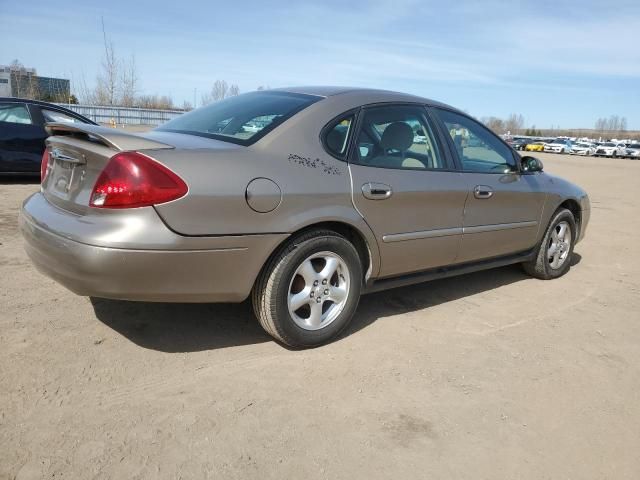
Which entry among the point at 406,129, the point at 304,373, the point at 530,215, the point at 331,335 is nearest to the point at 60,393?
the point at 304,373

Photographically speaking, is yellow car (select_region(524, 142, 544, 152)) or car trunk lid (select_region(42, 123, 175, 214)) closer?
car trunk lid (select_region(42, 123, 175, 214))

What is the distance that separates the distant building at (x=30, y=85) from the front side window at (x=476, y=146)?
33.5m

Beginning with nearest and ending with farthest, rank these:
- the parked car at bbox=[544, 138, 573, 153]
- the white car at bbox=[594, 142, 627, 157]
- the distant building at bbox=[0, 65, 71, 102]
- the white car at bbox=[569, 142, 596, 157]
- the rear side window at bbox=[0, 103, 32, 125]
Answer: the rear side window at bbox=[0, 103, 32, 125] < the distant building at bbox=[0, 65, 71, 102] < the white car at bbox=[594, 142, 627, 157] < the white car at bbox=[569, 142, 596, 157] < the parked car at bbox=[544, 138, 573, 153]

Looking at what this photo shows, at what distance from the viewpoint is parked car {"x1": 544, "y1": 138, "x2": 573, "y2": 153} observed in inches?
2057

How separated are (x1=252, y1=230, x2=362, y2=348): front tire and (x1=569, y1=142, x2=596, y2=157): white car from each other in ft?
173

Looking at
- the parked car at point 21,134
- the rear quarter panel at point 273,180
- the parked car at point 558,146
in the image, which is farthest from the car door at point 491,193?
the parked car at point 558,146

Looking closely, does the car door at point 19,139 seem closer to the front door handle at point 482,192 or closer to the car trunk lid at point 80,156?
the car trunk lid at point 80,156

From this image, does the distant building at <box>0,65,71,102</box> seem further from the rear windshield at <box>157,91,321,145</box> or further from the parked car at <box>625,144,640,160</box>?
the parked car at <box>625,144,640,160</box>

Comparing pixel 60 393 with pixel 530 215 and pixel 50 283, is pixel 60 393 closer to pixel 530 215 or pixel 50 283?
pixel 50 283

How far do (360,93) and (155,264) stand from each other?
1.84 metres

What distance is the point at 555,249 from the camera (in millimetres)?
5219

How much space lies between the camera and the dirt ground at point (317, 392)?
2.24 m

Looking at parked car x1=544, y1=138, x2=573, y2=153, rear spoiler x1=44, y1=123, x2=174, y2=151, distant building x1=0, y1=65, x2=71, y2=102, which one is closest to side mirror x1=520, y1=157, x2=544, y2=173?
rear spoiler x1=44, y1=123, x2=174, y2=151

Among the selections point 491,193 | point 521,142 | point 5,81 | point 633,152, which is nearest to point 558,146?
point 521,142
